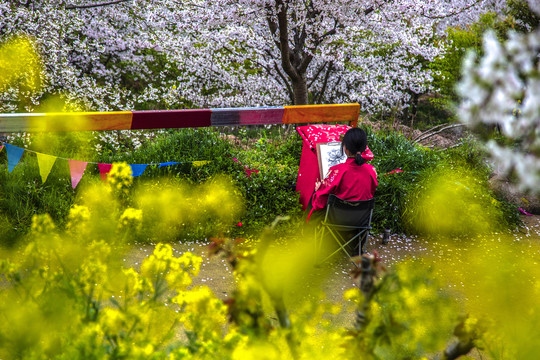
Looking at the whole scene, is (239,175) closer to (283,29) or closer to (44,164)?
(44,164)

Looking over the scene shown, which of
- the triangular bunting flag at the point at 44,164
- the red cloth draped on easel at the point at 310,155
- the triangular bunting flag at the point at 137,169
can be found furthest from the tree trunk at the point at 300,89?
the triangular bunting flag at the point at 44,164

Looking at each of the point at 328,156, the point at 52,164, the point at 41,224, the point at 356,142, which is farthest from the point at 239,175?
the point at 41,224

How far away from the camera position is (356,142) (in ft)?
12.9

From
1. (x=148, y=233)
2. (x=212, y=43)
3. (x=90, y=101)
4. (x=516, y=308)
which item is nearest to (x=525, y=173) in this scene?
(x=516, y=308)

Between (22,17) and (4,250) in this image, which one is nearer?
(4,250)

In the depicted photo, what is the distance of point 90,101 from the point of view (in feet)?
26.2

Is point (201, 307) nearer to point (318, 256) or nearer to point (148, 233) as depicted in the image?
point (318, 256)

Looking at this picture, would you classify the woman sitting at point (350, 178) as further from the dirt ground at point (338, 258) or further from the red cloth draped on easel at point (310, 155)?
the dirt ground at point (338, 258)

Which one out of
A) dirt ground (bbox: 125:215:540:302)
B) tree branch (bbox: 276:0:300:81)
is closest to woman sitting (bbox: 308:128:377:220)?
dirt ground (bbox: 125:215:540:302)

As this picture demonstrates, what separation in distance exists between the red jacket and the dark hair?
7cm

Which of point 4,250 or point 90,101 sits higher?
point 90,101

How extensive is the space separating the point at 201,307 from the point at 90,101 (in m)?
7.56

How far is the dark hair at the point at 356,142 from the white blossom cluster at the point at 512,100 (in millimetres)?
2526

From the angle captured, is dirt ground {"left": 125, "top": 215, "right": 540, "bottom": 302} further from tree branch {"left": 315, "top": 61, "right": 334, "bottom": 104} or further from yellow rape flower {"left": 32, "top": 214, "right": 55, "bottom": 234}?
tree branch {"left": 315, "top": 61, "right": 334, "bottom": 104}
